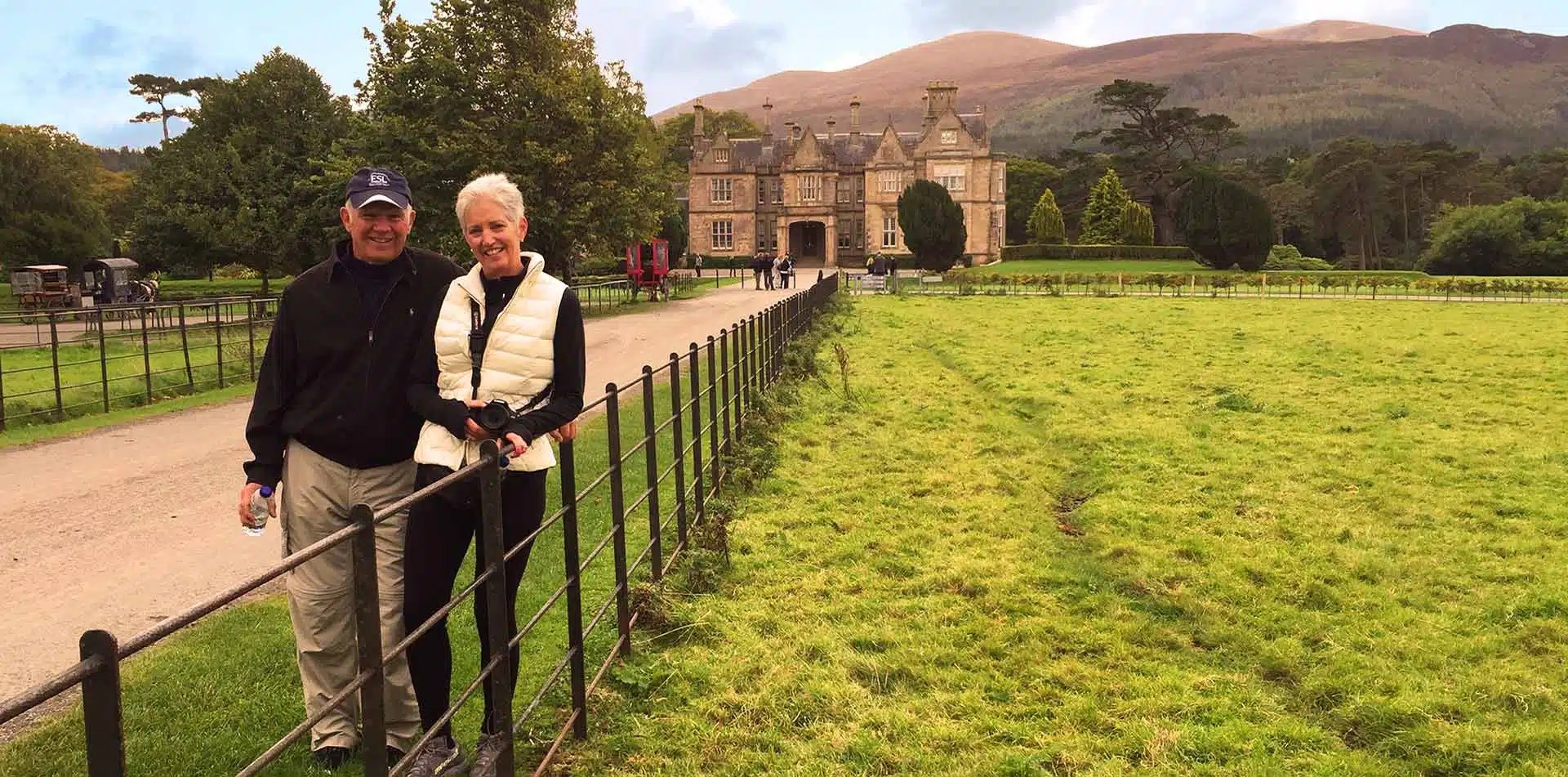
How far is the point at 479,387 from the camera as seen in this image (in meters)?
3.61

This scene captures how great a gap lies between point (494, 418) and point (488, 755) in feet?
4.04

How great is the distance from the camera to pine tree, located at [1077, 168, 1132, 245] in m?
63.7

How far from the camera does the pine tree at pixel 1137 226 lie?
6081cm

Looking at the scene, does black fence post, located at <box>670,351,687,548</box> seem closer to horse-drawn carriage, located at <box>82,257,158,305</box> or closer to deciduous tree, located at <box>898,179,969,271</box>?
horse-drawn carriage, located at <box>82,257,158,305</box>

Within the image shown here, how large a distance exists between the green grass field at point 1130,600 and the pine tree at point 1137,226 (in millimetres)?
49653

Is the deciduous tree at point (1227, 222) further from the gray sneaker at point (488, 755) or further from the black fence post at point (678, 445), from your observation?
the gray sneaker at point (488, 755)

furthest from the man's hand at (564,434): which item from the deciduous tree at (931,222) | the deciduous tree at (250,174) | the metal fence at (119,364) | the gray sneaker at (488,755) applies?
the deciduous tree at (931,222)

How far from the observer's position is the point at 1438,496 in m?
8.55

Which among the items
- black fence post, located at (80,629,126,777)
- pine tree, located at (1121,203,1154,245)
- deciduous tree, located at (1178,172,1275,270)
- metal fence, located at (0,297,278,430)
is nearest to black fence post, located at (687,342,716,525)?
black fence post, located at (80,629,126,777)

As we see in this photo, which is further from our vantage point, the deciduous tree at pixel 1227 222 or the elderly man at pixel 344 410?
the deciduous tree at pixel 1227 222

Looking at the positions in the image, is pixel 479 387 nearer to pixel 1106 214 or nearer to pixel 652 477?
pixel 652 477

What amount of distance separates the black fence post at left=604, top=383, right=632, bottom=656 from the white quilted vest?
82cm

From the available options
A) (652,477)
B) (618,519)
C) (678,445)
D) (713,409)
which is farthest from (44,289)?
(618,519)

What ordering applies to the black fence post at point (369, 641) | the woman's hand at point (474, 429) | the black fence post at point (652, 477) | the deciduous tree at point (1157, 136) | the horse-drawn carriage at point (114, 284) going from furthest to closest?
the deciduous tree at point (1157, 136), the horse-drawn carriage at point (114, 284), the black fence post at point (652, 477), the woman's hand at point (474, 429), the black fence post at point (369, 641)
